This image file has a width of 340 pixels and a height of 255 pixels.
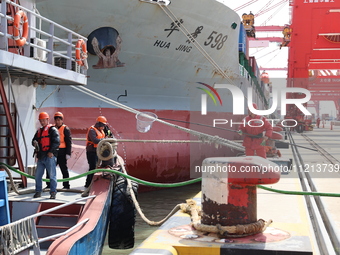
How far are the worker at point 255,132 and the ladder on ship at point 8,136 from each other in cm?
406

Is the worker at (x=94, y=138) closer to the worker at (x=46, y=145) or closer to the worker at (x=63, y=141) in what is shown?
the worker at (x=63, y=141)

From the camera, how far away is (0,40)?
7695 millimetres

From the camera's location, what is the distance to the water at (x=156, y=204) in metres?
10.7

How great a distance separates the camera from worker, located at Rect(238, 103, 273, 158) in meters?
9.94

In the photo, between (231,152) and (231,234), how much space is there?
52.5 feet

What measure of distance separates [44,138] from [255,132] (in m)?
4.03

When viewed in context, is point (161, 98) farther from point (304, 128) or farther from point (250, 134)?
point (304, 128)

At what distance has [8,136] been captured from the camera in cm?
860

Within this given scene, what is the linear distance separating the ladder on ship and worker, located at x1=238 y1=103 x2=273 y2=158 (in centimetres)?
406

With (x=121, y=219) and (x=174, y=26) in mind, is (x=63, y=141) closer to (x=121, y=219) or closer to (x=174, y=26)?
(x=121, y=219)

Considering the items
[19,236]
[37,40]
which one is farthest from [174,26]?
[19,236]

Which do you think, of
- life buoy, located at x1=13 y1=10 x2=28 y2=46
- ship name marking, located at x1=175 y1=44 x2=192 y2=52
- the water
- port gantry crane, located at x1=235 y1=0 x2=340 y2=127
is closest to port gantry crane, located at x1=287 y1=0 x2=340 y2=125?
port gantry crane, located at x1=235 y1=0 x2=340 y2=127

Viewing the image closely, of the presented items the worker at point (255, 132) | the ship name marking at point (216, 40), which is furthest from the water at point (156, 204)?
the ship name marking at point (216, 40)

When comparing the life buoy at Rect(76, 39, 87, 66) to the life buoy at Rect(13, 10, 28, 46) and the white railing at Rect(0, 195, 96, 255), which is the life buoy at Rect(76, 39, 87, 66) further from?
the white railing at Rect(0, 195, 96, 255)
